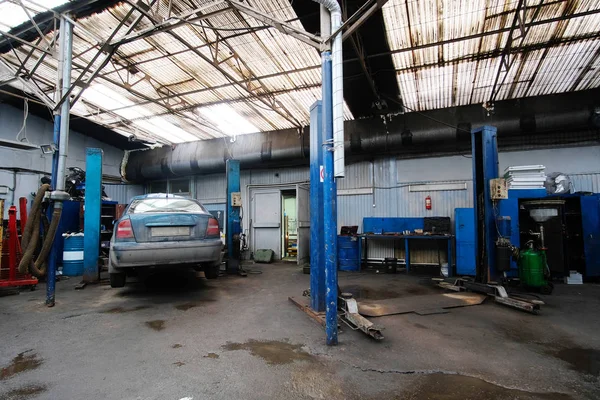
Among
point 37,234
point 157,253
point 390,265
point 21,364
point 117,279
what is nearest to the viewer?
point 21,364

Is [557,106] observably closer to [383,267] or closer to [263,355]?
[383,267]

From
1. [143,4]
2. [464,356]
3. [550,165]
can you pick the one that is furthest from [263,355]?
[550,165]

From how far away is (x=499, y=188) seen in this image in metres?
4.96

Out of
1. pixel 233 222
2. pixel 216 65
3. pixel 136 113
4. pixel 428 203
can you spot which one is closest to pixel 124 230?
pixel 233 222

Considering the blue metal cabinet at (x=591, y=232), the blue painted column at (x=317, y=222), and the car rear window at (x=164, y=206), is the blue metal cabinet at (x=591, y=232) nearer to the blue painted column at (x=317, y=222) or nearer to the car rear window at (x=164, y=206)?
the blue painted column at (x=317, y=222)

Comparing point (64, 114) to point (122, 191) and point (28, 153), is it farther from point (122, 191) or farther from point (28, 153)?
point (122, 191)

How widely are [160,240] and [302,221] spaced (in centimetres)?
574

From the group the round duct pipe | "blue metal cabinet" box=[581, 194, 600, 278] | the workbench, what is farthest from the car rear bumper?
"blue metal cabinet" box=[581, 194, 600, 278]

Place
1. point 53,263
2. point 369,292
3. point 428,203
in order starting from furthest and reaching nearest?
1. point 428,203
2. point 369,292
3. point 53,263

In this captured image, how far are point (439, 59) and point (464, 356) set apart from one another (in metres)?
5.61

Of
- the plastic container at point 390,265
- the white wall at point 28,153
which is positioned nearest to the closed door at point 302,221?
the plastic container at point 390,265

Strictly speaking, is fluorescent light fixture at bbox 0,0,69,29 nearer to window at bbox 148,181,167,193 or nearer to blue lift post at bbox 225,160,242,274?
blue lift post at bbox 225,160,242,274

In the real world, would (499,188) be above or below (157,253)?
above

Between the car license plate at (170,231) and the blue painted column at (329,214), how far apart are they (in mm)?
2444
